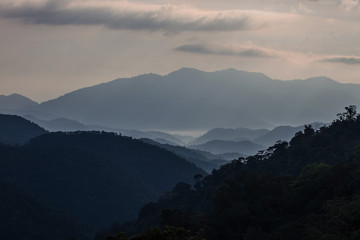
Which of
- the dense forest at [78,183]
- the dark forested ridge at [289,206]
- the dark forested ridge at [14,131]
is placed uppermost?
the dark forested ridge at [14,131]

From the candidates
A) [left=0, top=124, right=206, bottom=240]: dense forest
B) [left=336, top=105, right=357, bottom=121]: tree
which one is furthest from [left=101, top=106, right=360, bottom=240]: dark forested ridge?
[left=0, top=124, right=206, bottom=240]: dense forest

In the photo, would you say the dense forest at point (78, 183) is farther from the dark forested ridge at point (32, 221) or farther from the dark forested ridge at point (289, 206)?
the dark forested ridge at point (289, 206)

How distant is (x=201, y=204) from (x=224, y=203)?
925 inches

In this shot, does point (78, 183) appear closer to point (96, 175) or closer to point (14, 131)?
point (96, 175)

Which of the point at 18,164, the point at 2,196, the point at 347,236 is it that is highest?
the point at 18,164

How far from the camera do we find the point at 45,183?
11962 cm

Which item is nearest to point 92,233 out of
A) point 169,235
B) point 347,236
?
point 347,236

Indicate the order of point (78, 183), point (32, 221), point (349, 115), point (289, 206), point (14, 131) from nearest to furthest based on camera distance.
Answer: point (289, 206)
point (349, 115)
point (32, 221)
point (78, 183)
point (14, 131)

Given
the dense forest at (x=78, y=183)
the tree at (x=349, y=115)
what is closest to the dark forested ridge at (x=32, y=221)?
the dense forest at (x=78, y=183)

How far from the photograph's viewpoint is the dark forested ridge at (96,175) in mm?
111944

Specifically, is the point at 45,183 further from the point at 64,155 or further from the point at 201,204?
the point at 201,204

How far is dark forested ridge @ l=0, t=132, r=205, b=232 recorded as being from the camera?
111944 millimetres

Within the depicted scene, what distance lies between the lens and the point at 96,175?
394 ft

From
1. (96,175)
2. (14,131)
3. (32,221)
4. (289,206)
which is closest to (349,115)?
(289,206)
